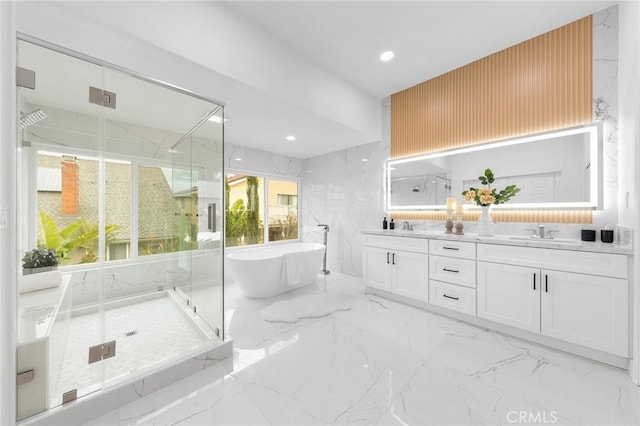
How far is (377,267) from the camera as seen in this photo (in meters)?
3.30

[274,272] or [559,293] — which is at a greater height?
[559,293]

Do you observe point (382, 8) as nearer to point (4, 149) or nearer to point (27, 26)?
point (27, 26)

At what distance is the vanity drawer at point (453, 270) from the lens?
2477 millimetres

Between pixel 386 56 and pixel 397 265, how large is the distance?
8.04ft

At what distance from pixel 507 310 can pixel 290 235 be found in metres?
3.72

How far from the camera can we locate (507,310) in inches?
88.0

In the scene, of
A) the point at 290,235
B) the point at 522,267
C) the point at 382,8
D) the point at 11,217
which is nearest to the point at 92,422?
the point at 11,217

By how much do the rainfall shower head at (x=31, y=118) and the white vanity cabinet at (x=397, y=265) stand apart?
3225mm

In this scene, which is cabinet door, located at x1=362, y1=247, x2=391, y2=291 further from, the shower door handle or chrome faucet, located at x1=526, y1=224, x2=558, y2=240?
the shower door handle

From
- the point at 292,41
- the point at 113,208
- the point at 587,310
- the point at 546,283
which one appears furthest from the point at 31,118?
the point at 587,310

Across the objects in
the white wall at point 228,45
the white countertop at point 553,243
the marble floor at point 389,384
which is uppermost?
the white wall at point 228,45
